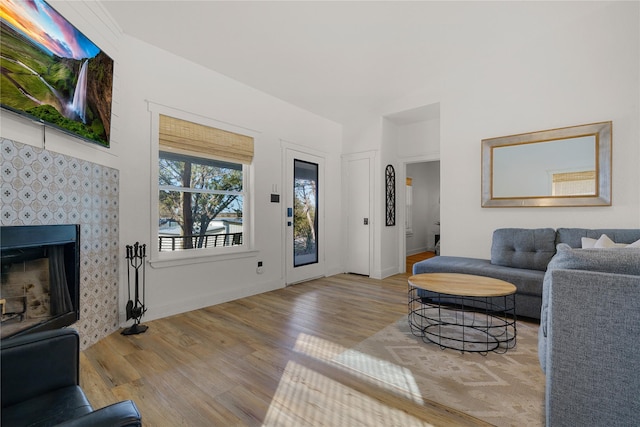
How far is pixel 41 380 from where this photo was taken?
108 centimetres

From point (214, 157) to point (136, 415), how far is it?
10.1ft

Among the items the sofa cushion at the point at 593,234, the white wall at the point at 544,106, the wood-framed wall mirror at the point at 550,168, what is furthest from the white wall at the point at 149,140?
the sofa cushion at the point at 593,234

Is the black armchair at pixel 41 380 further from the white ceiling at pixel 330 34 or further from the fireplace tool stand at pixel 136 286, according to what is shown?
the white ceiling at pixel 330 34

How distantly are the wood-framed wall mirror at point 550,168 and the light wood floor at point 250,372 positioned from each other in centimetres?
218

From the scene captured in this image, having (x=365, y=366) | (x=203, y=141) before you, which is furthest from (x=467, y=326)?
(x=203, y=141)

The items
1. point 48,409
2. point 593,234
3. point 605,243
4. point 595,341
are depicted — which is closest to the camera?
point 48,409

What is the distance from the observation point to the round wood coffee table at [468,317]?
2.23 metres

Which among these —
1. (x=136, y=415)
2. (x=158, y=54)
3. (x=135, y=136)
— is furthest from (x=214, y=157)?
(x=136, y=415)

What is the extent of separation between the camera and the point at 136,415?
2.58 ft

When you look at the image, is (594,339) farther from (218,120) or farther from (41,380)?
(218,120)

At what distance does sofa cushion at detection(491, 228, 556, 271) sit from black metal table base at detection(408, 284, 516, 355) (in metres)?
0.52

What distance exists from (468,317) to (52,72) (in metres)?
4.11

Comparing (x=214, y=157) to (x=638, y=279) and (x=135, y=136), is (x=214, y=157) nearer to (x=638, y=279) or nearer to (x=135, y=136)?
→ (x=135, y=136)

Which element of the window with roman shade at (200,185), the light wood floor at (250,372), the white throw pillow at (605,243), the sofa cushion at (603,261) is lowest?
the light wood floor at (250,372)
